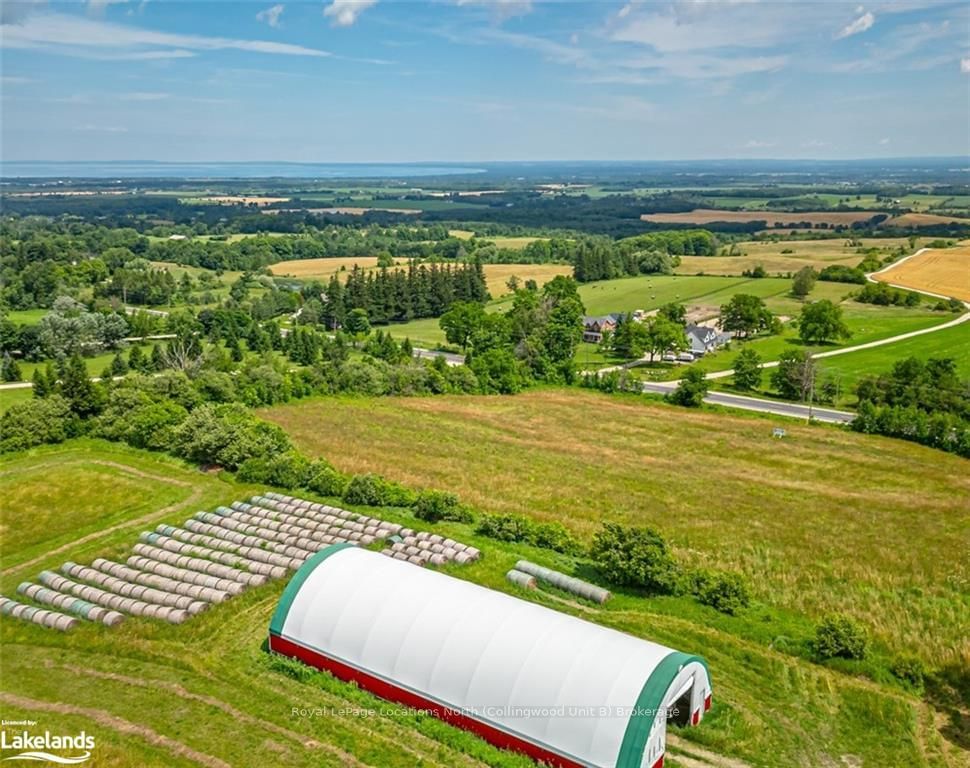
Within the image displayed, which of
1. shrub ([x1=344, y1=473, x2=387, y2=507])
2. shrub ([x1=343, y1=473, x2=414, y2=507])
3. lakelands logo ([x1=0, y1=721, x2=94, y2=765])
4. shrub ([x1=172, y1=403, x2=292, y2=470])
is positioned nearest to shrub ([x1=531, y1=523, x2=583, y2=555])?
shrub ([x1=343, y1=473, x2=414, y2=507])

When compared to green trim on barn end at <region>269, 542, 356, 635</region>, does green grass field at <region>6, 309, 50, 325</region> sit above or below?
below

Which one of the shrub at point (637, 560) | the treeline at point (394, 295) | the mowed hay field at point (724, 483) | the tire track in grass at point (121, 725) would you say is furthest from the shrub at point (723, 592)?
the treeline at point (394, 295)

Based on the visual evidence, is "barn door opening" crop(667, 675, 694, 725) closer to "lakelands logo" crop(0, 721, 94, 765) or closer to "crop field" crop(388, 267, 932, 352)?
"lakelands logo" crop(0, 721, 94, 765)

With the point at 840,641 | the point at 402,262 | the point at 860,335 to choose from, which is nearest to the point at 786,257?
the point at 860,335

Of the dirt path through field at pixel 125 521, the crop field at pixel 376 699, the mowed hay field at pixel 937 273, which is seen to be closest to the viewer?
the crop field at pixel 376 699

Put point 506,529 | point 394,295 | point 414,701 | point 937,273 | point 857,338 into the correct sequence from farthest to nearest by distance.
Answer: point 937,273
point 394,295
point 857,338
point 506,529
point 414,701

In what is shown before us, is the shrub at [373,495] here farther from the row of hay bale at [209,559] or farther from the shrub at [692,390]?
the shrub at [692,390]

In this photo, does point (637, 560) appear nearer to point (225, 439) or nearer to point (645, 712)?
point (645, 712)
